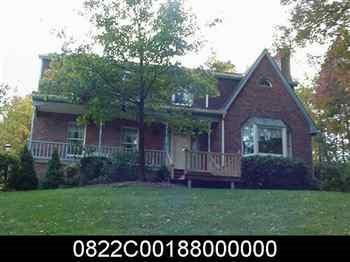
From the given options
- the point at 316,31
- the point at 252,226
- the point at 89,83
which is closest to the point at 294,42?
the point at 316,31

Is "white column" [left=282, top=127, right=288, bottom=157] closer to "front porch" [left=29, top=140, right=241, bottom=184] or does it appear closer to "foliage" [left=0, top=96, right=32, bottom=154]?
"front porch" [left=29, top=140, right=241, bottom=184]

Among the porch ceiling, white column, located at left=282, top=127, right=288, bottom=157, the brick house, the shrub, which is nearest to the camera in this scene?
the shrub

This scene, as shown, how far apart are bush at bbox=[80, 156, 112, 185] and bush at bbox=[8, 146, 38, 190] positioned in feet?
6.98

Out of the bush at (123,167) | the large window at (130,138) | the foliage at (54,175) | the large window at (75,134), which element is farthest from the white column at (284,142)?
the foliage at (54,175)

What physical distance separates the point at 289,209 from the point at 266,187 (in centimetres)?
868

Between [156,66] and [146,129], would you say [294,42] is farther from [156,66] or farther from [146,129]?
[146,129]

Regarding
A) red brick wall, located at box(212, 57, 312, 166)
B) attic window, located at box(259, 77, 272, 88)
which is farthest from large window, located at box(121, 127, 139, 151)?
attic window, located at box(259, 77, 272, 88)

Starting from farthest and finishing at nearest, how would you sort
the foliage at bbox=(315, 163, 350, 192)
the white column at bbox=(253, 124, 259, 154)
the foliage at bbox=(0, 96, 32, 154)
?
1. the foliage at bbox=(0, 96, 32, 154)
2. the white column at bbox=(253, 124, 259, 154)
3. the foliage at bbox=(315, 163, 350, 192)

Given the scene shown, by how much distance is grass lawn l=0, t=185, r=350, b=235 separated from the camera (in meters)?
9.80

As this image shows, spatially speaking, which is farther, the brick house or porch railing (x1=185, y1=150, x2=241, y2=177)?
the brick house

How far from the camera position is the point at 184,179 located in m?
20.1

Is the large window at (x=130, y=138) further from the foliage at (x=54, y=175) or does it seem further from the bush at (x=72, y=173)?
the foliage at (x=54, y=175)

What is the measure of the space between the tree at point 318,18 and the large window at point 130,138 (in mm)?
10308

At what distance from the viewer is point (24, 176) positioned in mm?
18719
